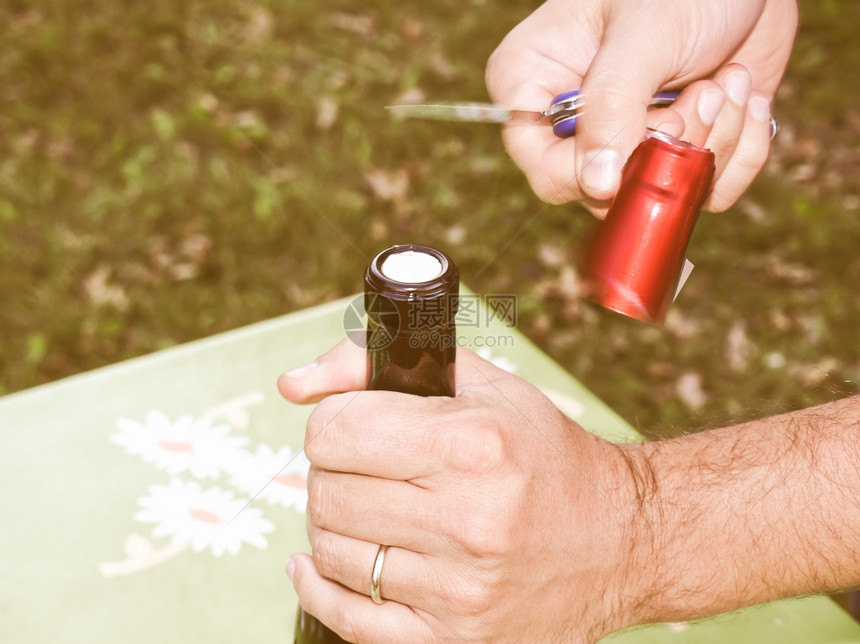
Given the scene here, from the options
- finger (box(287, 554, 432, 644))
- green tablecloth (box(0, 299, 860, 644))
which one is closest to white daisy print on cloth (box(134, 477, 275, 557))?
green tablecloth (box(0, 299, 860, 644))

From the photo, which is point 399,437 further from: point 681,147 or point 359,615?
point 681,147

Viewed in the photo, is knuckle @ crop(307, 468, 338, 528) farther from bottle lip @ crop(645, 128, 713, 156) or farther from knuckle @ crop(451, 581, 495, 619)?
bottle lip @ crop(645, 128, 713, 156)

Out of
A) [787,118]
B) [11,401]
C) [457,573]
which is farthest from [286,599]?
[787,118]

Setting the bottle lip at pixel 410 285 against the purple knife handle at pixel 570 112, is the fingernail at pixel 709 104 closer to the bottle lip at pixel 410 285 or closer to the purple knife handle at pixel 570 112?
the purple knife handle at pixel 570 112

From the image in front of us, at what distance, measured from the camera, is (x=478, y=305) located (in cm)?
152

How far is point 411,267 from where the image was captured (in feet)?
2.48

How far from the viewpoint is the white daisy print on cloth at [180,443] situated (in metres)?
1.19

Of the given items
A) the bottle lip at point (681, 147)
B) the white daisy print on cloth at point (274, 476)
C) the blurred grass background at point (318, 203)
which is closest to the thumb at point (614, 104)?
the bottle lip at point (681, 147)

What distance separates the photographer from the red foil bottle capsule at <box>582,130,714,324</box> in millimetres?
677

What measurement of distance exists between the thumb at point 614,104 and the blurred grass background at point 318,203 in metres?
1.71

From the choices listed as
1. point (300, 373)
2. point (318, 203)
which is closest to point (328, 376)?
point (300, 373)

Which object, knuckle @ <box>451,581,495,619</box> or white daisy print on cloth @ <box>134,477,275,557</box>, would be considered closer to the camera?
knuckle @ <box>451,581,495,619</box>

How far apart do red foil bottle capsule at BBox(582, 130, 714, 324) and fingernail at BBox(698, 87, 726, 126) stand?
0.22 m

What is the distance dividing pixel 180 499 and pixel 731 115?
903 mm
